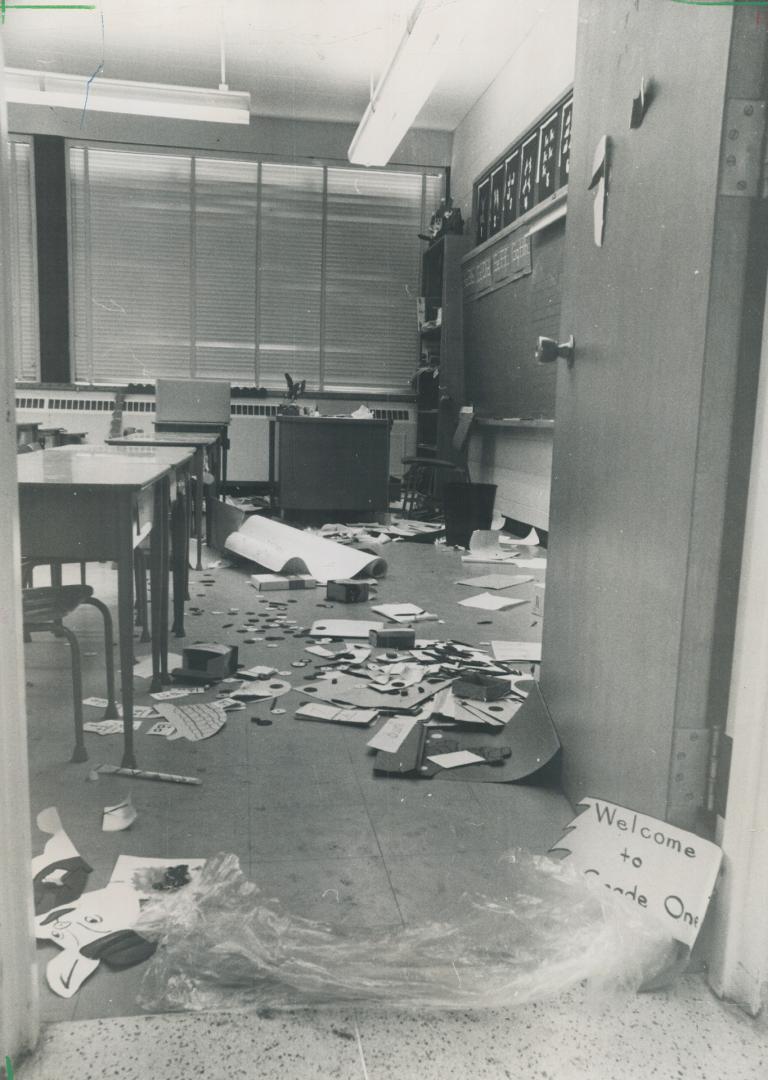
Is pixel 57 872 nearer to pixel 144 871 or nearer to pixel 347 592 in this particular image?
pixel 144 871

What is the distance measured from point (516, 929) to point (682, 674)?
1.56ft

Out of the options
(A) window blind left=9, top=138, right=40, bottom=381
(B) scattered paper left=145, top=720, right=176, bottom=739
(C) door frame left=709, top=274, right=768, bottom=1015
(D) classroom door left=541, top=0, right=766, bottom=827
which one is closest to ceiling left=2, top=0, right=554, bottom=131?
(A) window blind left=9, top=138, right=40, bottom=381

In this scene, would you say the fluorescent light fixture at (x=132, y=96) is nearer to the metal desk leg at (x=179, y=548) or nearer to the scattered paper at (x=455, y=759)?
the metal desk leg at (x=179, y=548)

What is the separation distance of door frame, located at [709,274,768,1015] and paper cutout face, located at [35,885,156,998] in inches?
32.9

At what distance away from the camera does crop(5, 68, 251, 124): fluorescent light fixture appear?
570cm

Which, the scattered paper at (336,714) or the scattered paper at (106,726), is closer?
the scattered paper at (106,726)

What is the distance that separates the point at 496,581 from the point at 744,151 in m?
3.36

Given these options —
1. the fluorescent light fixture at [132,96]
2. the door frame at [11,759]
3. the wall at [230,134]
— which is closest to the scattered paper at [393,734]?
the door frame at [11,759]

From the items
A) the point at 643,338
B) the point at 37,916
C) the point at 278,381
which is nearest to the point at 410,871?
the point at 37,916

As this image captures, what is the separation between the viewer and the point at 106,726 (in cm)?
220

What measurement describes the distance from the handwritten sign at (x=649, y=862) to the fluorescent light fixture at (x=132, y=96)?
5745 millimetres

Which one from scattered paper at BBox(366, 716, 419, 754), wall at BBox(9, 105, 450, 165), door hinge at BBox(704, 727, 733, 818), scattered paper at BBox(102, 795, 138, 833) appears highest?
wall at BBox(9, 105, 450, 165)

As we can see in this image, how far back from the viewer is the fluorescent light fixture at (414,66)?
4.49 meters

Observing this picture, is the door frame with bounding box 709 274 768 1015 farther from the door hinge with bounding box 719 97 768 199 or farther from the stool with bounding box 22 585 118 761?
the stool with bounding box 22 585 118 761
